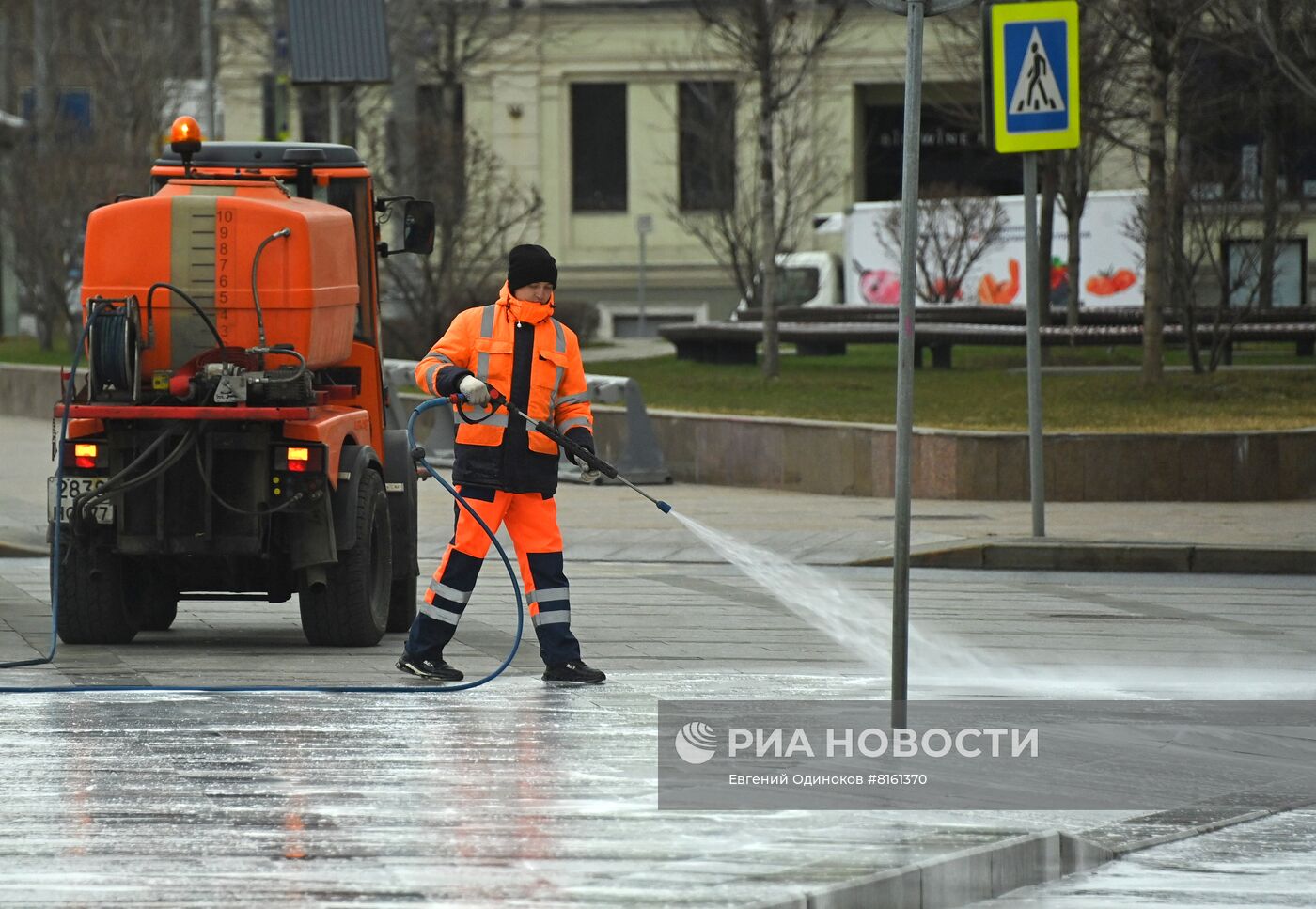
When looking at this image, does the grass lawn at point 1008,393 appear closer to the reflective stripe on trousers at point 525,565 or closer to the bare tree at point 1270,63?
the bare tree at point 1270,63

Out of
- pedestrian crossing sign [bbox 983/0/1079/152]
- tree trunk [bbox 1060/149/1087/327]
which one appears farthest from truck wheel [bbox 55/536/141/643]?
tree trunk [bbox 1060/149/1087/327]

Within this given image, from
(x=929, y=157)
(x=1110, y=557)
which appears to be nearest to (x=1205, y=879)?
(x=1110, y=557)

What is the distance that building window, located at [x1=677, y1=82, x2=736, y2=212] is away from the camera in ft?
130

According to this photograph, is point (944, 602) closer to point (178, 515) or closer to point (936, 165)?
point (178, 515)

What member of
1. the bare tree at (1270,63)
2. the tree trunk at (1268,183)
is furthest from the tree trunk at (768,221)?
the tree trunk at (1268,183)

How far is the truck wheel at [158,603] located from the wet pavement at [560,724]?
0.21 metres

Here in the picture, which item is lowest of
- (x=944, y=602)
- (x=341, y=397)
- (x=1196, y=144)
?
(x=944, y=602)

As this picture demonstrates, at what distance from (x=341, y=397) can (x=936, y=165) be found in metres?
43.9

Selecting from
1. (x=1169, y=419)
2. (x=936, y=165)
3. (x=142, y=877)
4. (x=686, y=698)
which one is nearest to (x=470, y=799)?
(x=142, y=877)

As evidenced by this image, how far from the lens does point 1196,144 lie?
3722 cm

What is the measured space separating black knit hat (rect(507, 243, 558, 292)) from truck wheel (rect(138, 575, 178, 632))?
2762 millimetres

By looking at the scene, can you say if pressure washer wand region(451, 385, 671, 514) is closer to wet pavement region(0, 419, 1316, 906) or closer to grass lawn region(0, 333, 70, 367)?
wet pavement region(0, 419, 1316, 906)

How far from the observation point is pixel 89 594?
10672 mm

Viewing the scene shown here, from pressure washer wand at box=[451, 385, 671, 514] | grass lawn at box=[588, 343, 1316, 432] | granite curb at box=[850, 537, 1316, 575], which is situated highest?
pressure washer wand at box=[451, 385, 671, 514]
